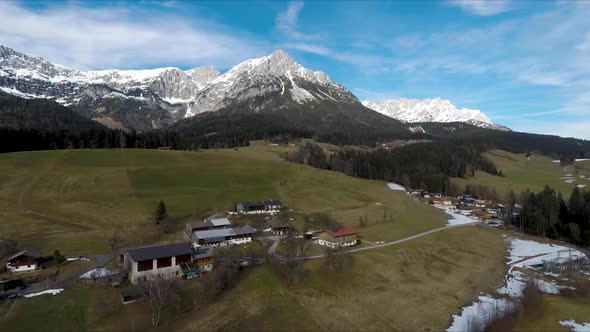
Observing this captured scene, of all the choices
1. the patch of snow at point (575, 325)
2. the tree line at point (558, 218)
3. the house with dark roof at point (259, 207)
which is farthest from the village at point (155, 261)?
the tree line at point (558, 218)

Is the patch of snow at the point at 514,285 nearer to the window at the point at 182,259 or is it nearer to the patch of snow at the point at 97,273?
the window at the point at 182,259

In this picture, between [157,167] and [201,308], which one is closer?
[201,308]

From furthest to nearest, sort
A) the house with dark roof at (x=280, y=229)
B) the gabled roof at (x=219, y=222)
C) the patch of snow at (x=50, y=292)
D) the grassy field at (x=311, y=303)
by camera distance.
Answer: the house with dark roof at (x=280, y=229), the gabled roof at (x=219, y=222), the patch of snow at (x=50, y=292), the grassy field at (x=311, y=303)

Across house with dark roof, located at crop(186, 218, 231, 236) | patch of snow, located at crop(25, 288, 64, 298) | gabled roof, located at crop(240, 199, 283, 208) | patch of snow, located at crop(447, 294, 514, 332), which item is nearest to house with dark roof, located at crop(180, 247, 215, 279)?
house with dark roof, located at crop(186, 218, 231, 236)

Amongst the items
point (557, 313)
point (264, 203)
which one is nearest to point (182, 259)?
point (264, 203)

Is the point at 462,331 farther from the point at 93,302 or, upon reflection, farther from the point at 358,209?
the point at 358,209

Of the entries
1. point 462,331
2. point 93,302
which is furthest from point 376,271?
point 93,302

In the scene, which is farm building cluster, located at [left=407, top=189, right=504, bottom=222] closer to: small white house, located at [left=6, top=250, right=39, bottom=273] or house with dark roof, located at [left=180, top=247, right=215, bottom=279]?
house with dark roof, located at [left=180, top=247, right=215, bottom=279]
